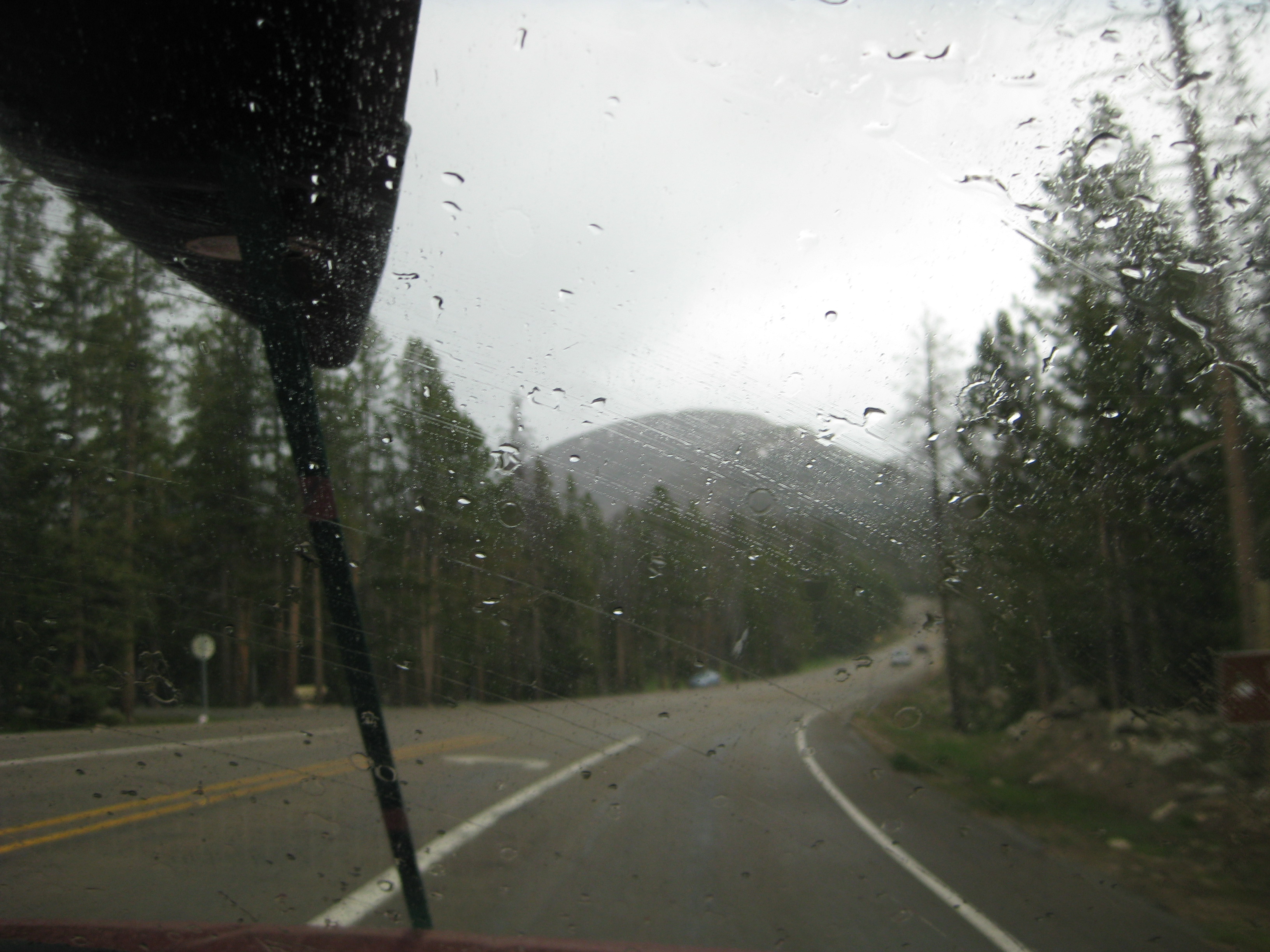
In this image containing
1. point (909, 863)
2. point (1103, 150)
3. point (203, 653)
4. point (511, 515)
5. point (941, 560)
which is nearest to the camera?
point (909, 863)

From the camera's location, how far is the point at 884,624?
8.39 ft

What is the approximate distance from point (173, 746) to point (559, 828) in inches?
45.8

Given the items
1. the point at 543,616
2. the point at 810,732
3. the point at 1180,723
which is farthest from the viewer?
the point at 543,616

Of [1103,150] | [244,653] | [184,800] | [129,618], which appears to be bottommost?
[184,800]

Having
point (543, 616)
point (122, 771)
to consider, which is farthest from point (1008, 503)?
point (122, 771)

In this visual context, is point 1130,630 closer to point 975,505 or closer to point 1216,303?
point 975,505

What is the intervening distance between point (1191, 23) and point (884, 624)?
5.81 ft

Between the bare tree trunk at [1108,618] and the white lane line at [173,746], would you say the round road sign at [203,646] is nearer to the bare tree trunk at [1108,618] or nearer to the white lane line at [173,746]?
the white lane line at [173,746]

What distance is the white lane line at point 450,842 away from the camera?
238 centimetres

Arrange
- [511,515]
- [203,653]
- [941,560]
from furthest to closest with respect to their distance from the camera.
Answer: [511,515] → [203,653] → [941,560]

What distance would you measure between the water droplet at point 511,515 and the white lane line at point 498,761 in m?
0.67

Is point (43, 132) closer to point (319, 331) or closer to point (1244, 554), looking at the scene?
point (319, 331)

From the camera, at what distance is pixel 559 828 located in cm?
252

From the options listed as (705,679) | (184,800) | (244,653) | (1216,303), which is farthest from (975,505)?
(184,800)
